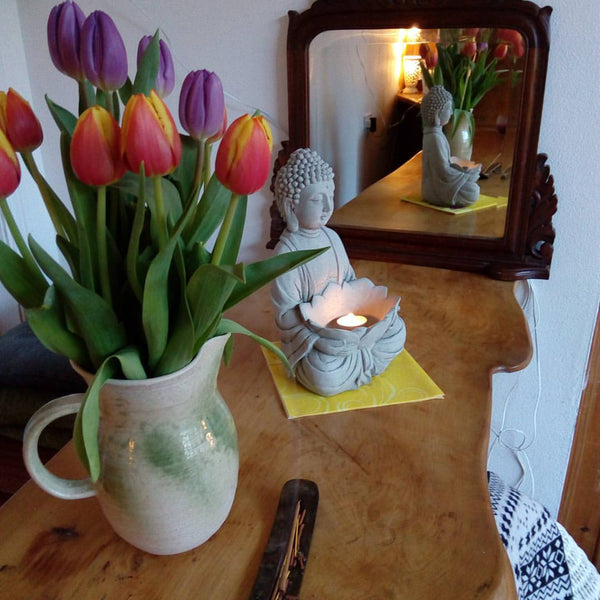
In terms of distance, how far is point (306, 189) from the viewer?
847mm

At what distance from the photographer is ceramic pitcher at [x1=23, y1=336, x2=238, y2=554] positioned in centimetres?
52

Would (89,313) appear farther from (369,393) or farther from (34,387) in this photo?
(34,387)

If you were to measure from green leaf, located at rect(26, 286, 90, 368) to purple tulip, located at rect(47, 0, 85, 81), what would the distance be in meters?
0.19

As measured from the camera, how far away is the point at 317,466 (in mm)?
710

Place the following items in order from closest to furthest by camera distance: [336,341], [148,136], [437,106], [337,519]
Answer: [148,136], [337,519], [336,341], [437,106]

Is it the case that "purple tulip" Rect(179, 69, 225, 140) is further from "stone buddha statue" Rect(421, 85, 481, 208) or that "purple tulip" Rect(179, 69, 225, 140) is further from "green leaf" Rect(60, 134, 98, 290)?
"stone buddha statue" Rect(421, 85, 481, 208)

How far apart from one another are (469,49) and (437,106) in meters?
0.12

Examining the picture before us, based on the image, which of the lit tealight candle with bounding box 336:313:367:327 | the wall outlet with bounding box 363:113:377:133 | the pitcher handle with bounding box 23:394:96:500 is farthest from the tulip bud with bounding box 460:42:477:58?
the pitcher handle with bounding box 23:394:96:500

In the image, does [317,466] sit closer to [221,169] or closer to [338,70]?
[221,169]

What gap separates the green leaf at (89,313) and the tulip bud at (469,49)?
3.10 ft

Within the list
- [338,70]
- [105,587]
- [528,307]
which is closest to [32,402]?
[105,587]

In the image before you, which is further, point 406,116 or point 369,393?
point 406,116

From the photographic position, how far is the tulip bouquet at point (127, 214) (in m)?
0.43

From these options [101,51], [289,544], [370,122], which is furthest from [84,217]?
[370,122]
